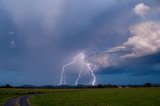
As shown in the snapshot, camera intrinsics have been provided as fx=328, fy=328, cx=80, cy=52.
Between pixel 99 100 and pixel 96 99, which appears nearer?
pixel 99 100

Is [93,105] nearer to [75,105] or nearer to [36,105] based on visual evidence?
[75,105]

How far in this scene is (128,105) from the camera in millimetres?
47219

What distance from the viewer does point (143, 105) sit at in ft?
153

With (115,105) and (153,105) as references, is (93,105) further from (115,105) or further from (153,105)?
(153,105)

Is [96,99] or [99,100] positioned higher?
[96,99]

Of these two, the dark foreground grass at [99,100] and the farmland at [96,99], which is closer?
the dark foreground grass at [99,100]

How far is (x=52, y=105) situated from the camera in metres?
49.3

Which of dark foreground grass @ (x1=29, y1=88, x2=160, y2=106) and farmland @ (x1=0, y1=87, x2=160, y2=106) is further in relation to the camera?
farmland @ (x1=0, y1=87, x2=160, y2=106)

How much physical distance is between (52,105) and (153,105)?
48.7ft

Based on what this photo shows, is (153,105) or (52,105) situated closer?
(153,105)

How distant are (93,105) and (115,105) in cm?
329

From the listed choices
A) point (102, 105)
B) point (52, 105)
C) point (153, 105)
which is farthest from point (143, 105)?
point (52, 105)

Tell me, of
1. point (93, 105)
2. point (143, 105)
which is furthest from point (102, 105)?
point (143, 105)

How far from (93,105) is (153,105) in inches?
333
